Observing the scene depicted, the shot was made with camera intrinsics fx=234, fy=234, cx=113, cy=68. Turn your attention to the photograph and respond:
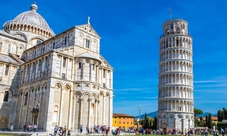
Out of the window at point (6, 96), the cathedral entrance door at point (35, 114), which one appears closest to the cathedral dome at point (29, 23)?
the window at point (6, 96)

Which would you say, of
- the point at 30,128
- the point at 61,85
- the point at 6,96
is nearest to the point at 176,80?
the point at 61,85

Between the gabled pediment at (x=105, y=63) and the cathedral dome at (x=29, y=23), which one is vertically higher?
the cathedral dome at (x=29, y=23)

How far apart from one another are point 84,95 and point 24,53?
67.3 ft

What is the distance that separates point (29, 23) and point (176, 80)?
3740cm

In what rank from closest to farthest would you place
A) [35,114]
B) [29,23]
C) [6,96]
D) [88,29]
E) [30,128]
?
[30,128], [35,114], [6,96], [88,29], [29,23]

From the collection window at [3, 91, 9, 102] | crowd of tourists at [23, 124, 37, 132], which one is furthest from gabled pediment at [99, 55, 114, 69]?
window at [3, 91, 9, 102]

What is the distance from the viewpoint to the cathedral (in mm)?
30953

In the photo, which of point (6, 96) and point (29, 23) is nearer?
point (6, 96)

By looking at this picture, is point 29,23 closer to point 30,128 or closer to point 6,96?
point 6,96

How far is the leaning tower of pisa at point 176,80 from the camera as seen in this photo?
57.2 m

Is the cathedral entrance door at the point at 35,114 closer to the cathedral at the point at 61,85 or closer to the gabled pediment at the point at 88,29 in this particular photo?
the cathedral at the point at 61,85

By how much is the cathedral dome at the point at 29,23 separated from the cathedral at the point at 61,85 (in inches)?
259

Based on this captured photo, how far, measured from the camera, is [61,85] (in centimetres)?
3150

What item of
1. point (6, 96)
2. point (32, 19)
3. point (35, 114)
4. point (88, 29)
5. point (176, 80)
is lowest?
point (35, 114)
